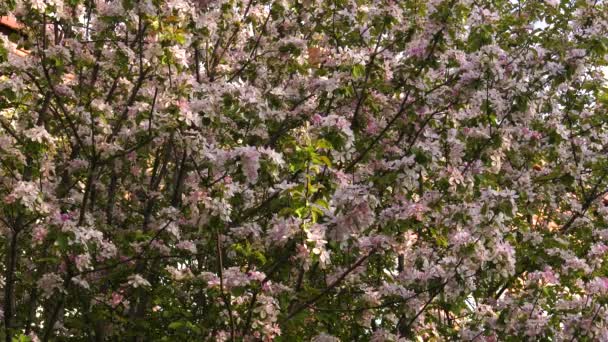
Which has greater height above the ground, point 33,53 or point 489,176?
point 33,53

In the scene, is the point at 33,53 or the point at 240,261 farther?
the point at 240,261

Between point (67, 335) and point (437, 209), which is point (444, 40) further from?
point (67, 335)

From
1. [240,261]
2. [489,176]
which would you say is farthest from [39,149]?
[489,176]

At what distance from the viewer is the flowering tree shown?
16.6 feet

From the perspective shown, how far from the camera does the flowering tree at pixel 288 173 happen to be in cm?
506

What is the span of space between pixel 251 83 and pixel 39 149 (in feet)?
7.38

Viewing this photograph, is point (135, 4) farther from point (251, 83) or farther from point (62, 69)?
point (251, 83)

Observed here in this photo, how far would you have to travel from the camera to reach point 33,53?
20.7ft

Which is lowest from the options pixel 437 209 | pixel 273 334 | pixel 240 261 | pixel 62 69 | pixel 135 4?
pixel 273 334

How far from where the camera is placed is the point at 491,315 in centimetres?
620

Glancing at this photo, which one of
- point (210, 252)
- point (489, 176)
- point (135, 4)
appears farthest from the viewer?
point (489, 176)

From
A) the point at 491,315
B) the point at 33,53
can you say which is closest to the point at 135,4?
the point at 33,53

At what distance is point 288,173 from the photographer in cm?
592

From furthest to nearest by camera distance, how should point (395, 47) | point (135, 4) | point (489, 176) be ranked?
point (395, 47) → point (489, 176) → point (135, 4)
